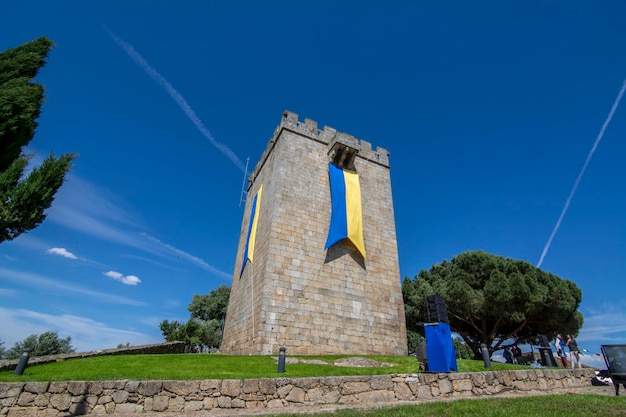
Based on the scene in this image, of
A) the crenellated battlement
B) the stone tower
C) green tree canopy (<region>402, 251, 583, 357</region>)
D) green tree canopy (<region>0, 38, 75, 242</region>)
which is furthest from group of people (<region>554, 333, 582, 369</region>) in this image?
green tree canopy (<region>0, 38, 75, 242</region>)

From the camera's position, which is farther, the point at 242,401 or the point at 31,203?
the point at 31,203

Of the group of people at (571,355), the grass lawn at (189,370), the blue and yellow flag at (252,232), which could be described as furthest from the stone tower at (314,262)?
the group of people at (571,355)

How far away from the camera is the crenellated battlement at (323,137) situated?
15273 millimetres

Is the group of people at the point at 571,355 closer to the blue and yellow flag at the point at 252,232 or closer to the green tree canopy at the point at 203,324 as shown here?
the blue and yellow flag at the point at 252,232

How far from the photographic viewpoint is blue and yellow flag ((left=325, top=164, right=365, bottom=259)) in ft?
44.1

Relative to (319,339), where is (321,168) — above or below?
above

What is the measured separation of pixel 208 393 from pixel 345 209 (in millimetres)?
9385

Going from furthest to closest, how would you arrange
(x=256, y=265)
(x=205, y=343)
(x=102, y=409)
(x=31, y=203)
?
(x=205, y=343) < (x=256, y=265) < (x=31, y=203) < (x=102, y=409)

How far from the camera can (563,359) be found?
12.4 m

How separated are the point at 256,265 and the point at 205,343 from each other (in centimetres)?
1773

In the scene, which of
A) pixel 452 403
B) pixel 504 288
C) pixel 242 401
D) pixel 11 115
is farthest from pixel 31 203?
pixel 504 288

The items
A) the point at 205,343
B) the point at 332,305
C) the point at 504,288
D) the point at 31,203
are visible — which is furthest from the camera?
the point at 205,343

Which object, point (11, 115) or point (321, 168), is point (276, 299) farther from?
point (11, 115)

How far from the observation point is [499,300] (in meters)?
20.1
